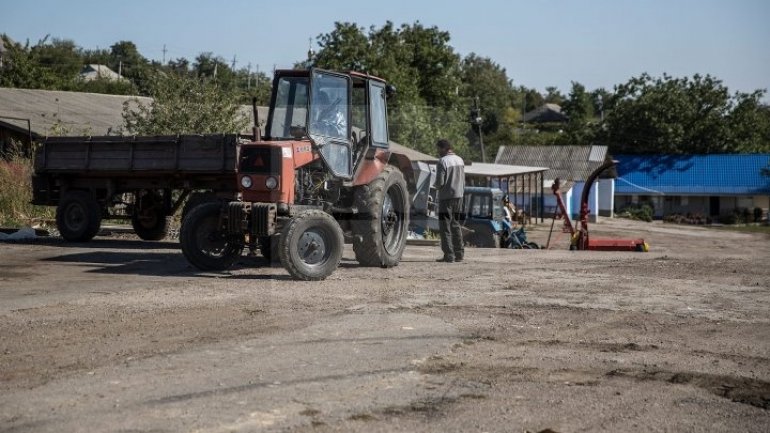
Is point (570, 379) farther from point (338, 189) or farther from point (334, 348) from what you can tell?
point (338, 189)

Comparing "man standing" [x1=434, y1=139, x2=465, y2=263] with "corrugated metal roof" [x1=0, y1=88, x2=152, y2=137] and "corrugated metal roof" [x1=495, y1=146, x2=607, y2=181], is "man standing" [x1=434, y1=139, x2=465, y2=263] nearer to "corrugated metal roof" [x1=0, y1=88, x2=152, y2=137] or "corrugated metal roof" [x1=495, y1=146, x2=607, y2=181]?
"corrugated metal roof" [x1=0, y1=88, x2=152, y2=137]

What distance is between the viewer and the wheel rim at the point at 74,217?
18922mm

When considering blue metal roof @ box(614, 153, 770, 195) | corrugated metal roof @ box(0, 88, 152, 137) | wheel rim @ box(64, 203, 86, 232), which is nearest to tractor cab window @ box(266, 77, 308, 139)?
wheel rim @ box(64, 203, 86, 232)

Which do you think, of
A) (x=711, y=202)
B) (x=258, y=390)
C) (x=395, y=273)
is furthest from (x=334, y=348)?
(x=711, y=202)

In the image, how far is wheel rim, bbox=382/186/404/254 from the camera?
14.6 m

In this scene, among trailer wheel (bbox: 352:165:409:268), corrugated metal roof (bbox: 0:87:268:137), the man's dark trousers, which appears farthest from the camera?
corrugated metal roof (bbox: 0:87:268:137)

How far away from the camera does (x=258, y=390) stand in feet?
20.6

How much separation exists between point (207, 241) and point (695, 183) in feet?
191

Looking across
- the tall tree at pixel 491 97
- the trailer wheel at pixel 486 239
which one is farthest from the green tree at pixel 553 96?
the trailer wheel at pixel 486 239

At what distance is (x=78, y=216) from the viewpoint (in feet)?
62.3

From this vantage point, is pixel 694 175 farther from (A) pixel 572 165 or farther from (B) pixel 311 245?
(B) pixel 311 245

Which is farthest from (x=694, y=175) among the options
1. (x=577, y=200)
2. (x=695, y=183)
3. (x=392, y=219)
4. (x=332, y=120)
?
(x=332, y=120)

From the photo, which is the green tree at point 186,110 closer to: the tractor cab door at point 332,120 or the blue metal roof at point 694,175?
the tractor cab door at point 332,120

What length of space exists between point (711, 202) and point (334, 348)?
64696mm
